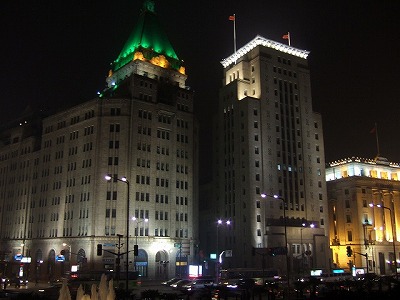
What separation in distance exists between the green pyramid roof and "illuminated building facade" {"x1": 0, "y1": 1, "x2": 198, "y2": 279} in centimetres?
32

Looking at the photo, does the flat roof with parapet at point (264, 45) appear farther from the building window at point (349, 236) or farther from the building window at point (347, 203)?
the building window at point (349, 236)

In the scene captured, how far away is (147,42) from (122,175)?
39.2 m

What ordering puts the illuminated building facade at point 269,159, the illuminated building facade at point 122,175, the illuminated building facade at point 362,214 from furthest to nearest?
the illuminated building facade at point 362,214 < the illuminated building facade at point 269,159 < the illuminated building facade at point 122,175

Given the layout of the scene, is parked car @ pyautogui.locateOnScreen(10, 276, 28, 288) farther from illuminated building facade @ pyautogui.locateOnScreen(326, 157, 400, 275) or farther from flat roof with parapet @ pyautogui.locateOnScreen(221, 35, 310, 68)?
illuminated building facade @ pyautogui.locateOnScreen(326, 157, 400, 275)

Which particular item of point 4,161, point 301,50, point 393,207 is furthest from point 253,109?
point 4,161

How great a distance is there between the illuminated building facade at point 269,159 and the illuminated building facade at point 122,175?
1120cm

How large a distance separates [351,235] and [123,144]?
222ft

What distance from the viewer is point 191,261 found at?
104 meters

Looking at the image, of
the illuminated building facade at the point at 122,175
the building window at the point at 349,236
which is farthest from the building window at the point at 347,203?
the illuminated building facade at the point at 122,175

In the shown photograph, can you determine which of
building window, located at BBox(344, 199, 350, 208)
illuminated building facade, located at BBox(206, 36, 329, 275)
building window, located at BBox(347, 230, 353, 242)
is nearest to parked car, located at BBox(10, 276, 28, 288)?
illuminated building facade, located at BBox(206, 36, 329, 275)

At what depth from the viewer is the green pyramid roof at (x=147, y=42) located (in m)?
117

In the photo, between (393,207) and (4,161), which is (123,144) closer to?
(4,161)

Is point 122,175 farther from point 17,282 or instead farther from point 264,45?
point 264,45

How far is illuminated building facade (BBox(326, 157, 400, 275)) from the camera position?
401 feet
